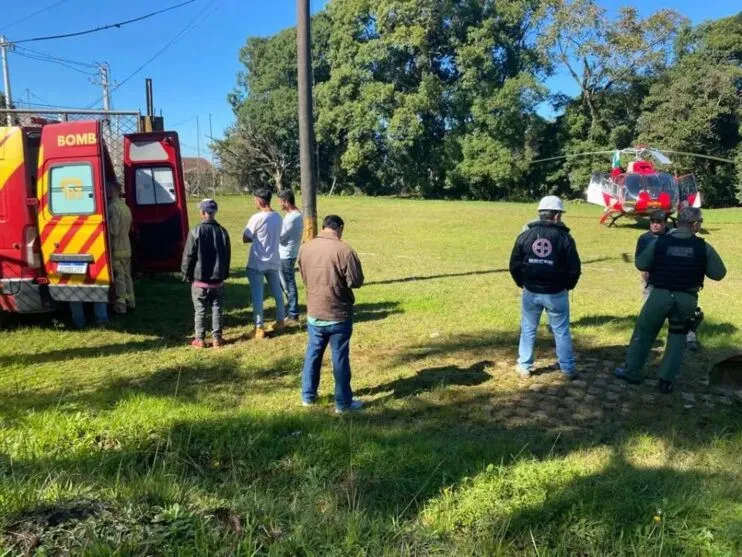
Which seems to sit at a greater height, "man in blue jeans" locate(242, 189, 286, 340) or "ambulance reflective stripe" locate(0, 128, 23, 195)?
"ambulance reflective stripe" locate(0, 128, 23, 195)

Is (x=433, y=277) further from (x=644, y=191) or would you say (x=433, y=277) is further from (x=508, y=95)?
(x=508, y=95)

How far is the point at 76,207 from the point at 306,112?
3.65 metres

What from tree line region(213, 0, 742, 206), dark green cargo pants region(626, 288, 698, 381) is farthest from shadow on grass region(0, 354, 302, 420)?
tree line region(213, 0, 742, 206)

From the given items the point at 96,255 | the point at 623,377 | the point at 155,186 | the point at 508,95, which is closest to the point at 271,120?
the point at 508,95

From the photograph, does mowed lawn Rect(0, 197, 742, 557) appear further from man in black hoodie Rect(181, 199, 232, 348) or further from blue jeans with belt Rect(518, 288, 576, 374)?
man in black hoodie Rect(181, 199, 232, 348)

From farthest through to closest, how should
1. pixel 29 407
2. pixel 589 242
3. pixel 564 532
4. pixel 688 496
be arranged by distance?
pixel 589 242 → pixel 29 407 → pixel 688 496 → pixel 564 532

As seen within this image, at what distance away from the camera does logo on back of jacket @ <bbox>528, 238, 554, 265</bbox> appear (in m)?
5.74

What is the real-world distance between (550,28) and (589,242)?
28.5 metres

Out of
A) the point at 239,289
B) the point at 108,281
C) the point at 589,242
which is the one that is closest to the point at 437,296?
the point at 239,289

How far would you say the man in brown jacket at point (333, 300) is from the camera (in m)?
5.02

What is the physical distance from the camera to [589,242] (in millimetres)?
19531

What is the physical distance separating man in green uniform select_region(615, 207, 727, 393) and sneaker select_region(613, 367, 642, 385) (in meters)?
0.23

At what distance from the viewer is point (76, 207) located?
6840 millimetres

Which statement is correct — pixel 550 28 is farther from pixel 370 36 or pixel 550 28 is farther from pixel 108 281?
pixel 108 281
